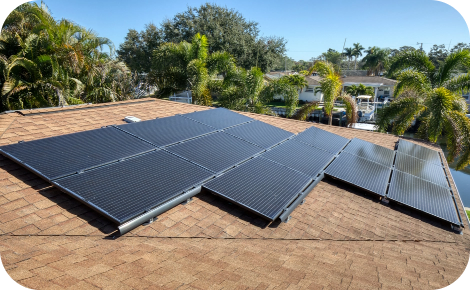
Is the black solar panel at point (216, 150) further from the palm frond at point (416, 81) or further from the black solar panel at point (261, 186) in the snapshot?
the palm frond at point (416, 81)

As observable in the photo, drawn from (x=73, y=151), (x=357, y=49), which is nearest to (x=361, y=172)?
(x=73, y=151)

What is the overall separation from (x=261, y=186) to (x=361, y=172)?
3366 mm

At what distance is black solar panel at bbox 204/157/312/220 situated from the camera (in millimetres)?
5051

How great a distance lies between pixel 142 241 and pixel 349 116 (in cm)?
1770

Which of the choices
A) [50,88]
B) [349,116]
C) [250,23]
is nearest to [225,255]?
[50,88]

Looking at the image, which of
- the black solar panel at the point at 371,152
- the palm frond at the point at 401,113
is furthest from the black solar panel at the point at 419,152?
the palm frond at the point at 401,113

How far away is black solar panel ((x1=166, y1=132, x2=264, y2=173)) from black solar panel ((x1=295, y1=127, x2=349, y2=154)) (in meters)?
2.29

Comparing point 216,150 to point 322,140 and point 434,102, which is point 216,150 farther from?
point 434,102

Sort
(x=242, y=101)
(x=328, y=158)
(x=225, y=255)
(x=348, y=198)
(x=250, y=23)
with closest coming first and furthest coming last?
1. (x=225, y=255)
2. (x=348, y=198)
3. (x=328, y=158)
4. (x=242, y=101)
5. (x=250, y=23)

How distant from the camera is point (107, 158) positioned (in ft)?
17.6

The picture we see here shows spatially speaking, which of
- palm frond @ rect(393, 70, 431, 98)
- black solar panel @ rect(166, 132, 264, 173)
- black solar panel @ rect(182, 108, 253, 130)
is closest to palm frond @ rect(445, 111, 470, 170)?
palm frond @ rect(393, 70, 431, 98)

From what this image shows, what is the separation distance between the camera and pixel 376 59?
83000mm

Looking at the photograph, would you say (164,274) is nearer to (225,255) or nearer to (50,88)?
(225,255)

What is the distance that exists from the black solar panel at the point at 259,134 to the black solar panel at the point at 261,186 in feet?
4.80
